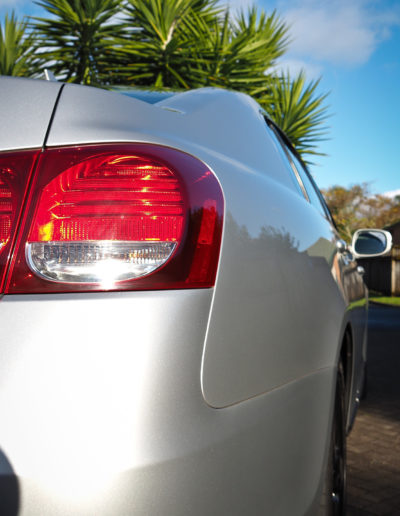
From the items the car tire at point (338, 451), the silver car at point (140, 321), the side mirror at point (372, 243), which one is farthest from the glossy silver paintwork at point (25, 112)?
the side mirror at point (372, 243)

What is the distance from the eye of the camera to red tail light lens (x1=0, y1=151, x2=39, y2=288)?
1139 millimetres

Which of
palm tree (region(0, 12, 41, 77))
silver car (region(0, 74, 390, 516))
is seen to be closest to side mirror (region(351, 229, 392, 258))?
silver car (region(0, 74, 390, 516))

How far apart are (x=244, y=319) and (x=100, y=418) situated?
14.3 inches

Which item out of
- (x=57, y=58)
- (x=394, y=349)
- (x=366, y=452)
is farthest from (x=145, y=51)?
(x=366, y=452)

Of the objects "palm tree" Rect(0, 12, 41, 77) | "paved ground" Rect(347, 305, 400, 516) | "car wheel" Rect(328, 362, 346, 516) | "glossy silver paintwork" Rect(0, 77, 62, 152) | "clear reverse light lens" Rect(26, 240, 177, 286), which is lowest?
"paved ground" Rect(347, 305, 400, 516)

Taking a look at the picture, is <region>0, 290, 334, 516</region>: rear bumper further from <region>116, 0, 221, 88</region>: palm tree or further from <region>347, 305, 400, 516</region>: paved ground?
<region>116, 0, 221, 88</region>: palm tree

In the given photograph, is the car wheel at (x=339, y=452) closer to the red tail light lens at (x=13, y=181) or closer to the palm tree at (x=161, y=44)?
the red tail light lens at (x=13, y=181)

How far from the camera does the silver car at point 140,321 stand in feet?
3.26

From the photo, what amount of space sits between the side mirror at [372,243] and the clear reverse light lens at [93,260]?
280 centimetres

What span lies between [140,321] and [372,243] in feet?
9.96

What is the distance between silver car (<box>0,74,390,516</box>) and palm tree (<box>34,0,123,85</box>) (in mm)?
10439

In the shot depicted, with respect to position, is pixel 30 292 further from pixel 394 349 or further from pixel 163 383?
pixel 394 349

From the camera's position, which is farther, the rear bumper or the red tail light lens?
the red tail light lens

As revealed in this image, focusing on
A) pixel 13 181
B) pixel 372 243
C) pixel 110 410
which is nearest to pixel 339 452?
pixel 110 410
